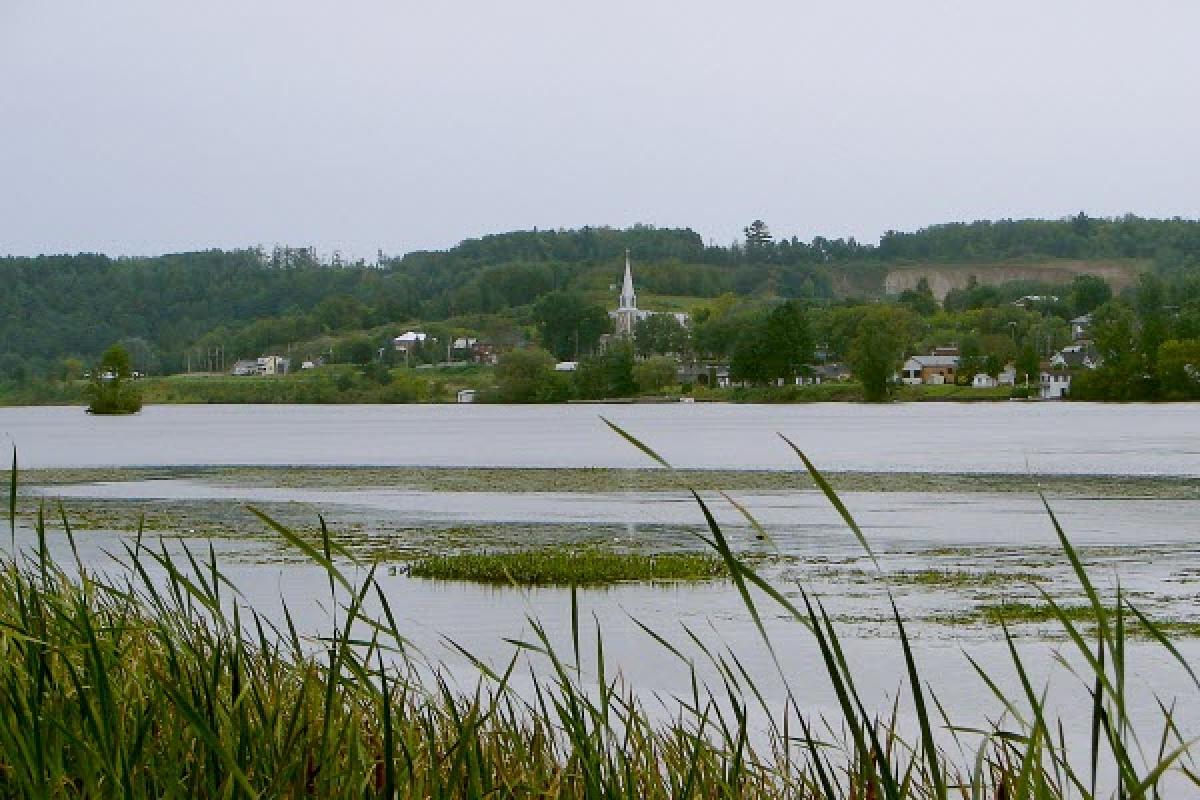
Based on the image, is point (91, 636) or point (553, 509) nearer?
point (91, 636)

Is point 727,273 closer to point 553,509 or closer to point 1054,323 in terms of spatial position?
point 1054,323

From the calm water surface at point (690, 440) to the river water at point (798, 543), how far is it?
0.30m

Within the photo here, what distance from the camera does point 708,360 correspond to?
148m

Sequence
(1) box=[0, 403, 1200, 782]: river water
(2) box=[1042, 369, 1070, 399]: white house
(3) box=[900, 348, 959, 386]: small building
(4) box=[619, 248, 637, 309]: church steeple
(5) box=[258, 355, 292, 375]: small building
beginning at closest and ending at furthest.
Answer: (1) box=[0, 403, 1200, 782]: river water, (2) box=[1042, 369, 1070, 399]: white house, (3) box=[900, 348, 959, 386]: small building, (5) box=[258, 355, 292, 375]: small building, (4) box=[619, 248, 637, 309]: church steeple

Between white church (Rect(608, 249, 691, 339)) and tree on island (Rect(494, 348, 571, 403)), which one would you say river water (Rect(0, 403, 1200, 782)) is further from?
white church (Rect(608, 249, 691, 339))

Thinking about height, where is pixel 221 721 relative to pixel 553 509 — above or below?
above

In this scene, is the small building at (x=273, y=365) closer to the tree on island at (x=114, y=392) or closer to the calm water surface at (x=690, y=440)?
the calm water surface at (x=690, y=440)

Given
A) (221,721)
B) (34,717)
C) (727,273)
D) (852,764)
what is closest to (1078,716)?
(852,764)

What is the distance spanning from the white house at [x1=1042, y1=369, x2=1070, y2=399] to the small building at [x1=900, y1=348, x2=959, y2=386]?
15619 mm

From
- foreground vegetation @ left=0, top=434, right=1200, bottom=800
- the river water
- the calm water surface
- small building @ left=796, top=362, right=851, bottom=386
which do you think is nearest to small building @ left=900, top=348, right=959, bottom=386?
small building @ left=796, top=362, right=851, bottom=386

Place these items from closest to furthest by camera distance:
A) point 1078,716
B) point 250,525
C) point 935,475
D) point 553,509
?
point 1078,716 < point 250,525 < point 553,509 < point 935,475

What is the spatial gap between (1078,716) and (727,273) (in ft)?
618

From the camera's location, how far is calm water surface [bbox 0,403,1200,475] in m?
46.2

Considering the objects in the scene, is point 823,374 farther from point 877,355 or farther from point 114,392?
point 114,392
